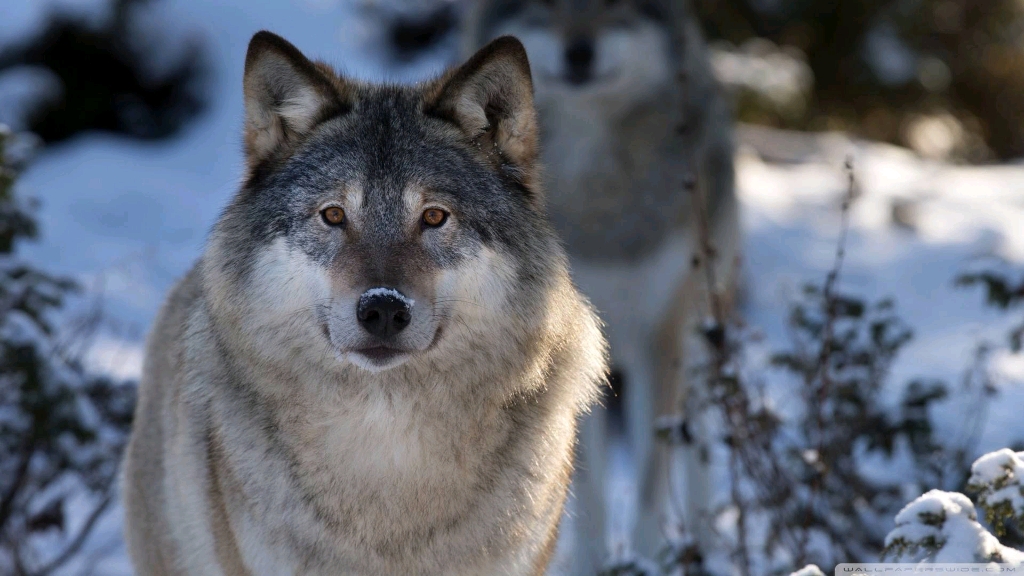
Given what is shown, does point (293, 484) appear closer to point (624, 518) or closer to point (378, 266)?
point (378, 266)

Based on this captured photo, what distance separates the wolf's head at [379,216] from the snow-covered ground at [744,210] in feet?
10.5

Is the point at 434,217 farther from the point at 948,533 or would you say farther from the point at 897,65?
the point at 897,65

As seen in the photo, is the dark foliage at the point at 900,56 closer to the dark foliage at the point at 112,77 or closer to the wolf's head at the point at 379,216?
the dark foliage at the point at 112,77

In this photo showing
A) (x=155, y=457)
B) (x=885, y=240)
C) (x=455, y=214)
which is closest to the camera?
(x=455, y=214)

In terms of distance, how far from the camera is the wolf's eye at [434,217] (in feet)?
10.3

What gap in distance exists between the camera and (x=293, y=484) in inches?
124

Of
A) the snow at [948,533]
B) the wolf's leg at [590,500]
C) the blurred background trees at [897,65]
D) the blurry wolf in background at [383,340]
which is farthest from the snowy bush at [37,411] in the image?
the blurred background trees at [897,65]

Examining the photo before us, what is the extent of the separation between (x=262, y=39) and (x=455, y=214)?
0.72 m

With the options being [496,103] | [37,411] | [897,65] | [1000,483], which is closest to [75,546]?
[37,411]

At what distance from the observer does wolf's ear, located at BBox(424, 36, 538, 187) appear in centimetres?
323

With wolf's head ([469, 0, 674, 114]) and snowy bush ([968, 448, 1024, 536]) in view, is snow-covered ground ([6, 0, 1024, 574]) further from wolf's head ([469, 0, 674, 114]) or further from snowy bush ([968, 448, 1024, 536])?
snowy bush ([968, 448, 1024, 536])

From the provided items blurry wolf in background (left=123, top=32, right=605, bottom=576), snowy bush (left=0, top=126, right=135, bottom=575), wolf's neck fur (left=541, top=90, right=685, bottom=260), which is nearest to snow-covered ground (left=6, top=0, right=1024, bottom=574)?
snowy bush (left=0, top=126, right=135, bottom=575)

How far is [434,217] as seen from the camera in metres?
3.14

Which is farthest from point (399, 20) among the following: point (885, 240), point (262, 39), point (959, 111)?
point (262, 39)
